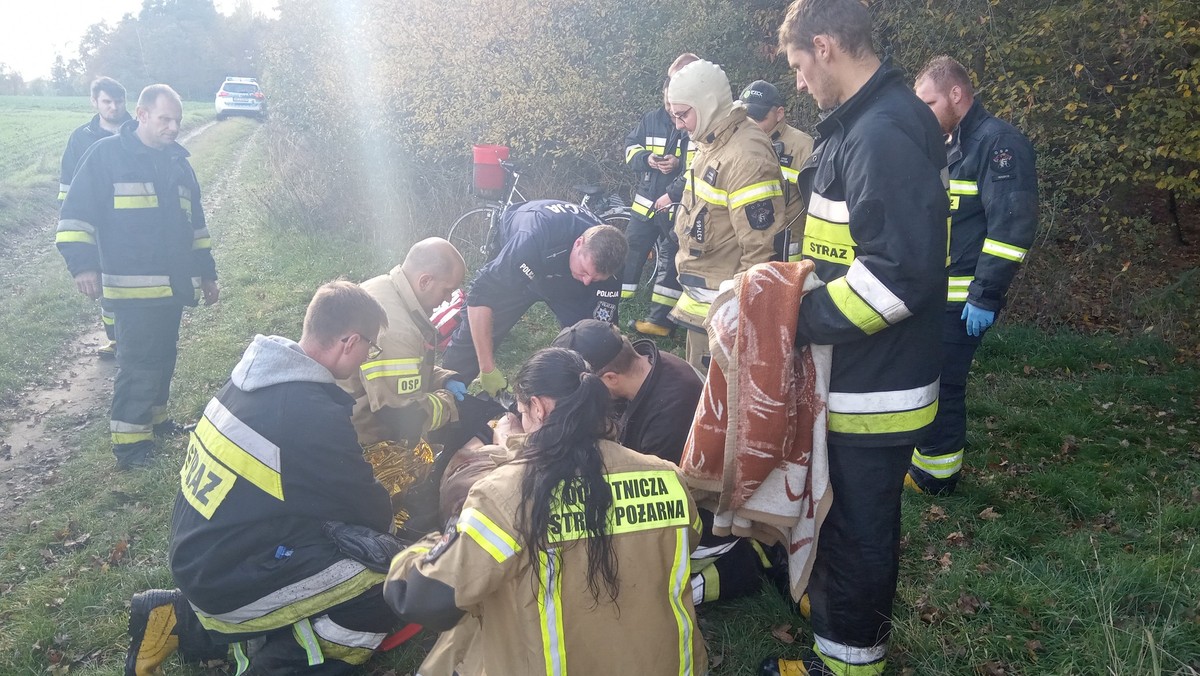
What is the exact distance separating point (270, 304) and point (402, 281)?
4645mm

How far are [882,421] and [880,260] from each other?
1.70 ft

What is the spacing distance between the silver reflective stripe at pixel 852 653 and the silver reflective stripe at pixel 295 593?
1741 millimetres

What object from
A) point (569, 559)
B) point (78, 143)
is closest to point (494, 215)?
point (78, 143)

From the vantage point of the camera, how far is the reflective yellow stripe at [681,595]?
2.21 metres

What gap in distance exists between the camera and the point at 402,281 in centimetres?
394

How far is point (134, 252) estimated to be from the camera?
502 cm

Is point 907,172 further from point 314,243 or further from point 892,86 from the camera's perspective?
point 314,243

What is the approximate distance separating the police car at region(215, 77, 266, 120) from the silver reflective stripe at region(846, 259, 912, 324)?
2928cm

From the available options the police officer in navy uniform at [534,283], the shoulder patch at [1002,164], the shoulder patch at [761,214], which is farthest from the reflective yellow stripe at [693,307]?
the shoulder patch at [1002,164]

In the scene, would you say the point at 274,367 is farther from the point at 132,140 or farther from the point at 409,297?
the point at 132,140

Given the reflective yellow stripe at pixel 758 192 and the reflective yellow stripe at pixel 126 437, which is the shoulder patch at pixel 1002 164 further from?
the reflective yellow stripe at pixel 126 437

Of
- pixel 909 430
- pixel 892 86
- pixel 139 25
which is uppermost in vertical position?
pixel 139 25

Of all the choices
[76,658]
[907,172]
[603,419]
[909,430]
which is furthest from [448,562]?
[76,658]

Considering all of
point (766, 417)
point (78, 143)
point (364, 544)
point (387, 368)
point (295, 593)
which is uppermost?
point (78, 143)
